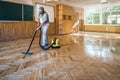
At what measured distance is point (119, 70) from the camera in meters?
A: 2.45

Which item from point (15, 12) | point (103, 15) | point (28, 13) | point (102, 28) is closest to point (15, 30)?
point (15, 12)

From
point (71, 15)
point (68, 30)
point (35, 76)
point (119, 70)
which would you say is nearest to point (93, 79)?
point (119, 70)

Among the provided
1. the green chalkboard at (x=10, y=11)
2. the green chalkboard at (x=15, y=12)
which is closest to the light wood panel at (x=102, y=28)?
the green chalkboard at (x=15, y=12)

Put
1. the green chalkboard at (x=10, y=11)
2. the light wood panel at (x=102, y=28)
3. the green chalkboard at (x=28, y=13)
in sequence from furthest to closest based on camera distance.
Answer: the light wood panel at (x=102, y=28) < the green chalkboard at (x=28, y=13) < the green chalkboard at (x=10, y=11)

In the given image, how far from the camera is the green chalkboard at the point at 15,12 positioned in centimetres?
647

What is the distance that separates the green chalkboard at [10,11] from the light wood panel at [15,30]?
11.0 inches

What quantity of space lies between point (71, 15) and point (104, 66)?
9458 mm

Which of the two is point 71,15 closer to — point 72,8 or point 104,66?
point 72,8

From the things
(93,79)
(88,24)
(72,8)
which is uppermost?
(72,8)

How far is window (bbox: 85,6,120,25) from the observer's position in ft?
39.3

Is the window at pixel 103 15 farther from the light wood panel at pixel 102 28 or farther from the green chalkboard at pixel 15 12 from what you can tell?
the green chalkboard at pixel 15 12

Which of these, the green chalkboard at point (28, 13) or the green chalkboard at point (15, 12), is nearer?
the green chalkboard at point (15, 12)

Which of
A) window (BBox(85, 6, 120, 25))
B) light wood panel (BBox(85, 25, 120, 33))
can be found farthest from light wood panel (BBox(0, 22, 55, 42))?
Answer: window (BBox(85, 6, 120, 25))

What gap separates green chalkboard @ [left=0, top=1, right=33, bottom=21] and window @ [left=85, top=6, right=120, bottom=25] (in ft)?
23.7
